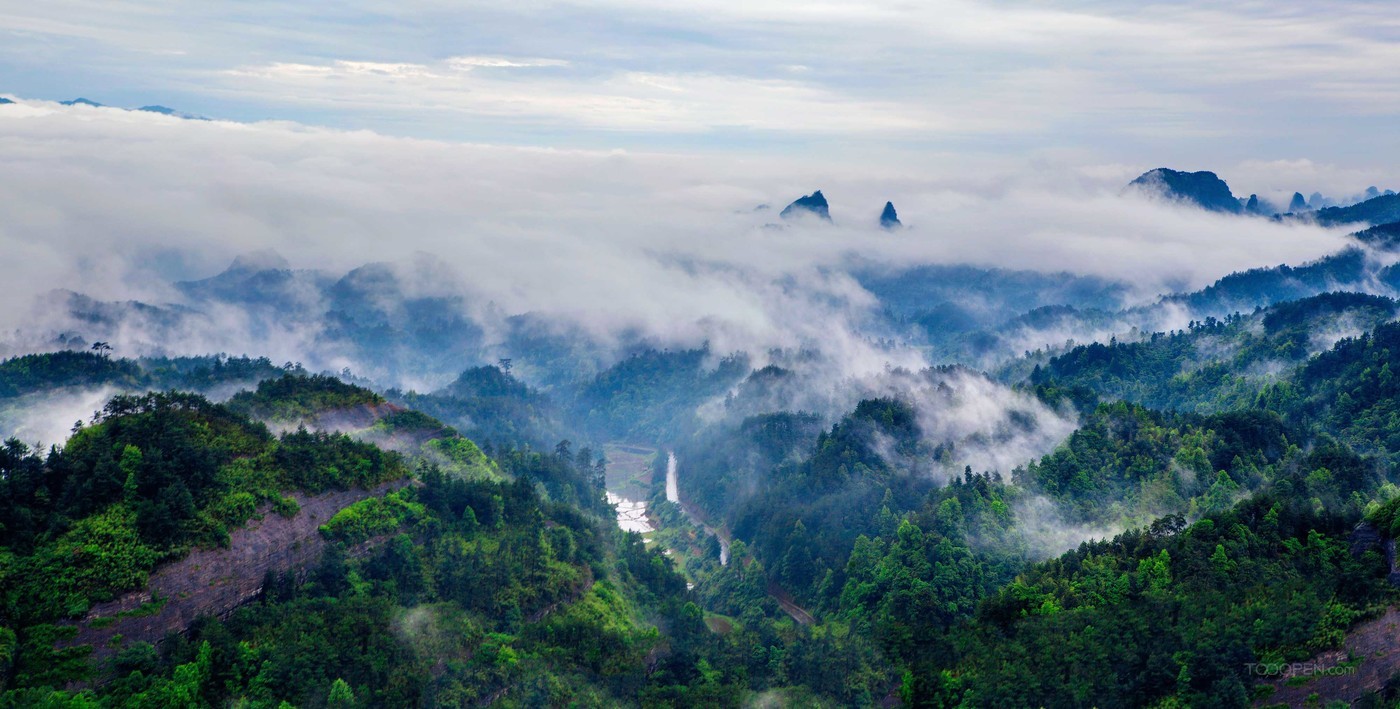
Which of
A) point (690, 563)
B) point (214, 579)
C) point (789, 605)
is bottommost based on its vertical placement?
point (690, 563)

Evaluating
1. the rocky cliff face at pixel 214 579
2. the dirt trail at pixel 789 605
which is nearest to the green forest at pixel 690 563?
the rocky cliff face at pixel 214 579

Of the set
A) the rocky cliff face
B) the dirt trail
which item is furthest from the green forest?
the dirt trail

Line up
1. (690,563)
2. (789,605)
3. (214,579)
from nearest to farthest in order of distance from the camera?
1. (214,579)
2. (789,605)
3. (690,563)

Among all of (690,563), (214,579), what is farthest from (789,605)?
(214,579)

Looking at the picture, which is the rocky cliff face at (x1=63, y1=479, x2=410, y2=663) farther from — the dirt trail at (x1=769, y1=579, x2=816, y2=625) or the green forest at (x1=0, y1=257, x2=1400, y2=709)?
the dirt trail at (x1=769, y1=579, x2=816, y2=625)

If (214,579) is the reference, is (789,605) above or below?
below

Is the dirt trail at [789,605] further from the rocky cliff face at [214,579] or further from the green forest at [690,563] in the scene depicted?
the rocky cliff face at [214,579]

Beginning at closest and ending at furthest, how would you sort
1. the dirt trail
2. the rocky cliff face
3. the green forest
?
the rocky cliff face < the green forest < the dirt trail

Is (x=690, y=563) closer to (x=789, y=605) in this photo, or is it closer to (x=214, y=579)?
(x=789, y=605)

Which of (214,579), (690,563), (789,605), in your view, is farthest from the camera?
(690,563)

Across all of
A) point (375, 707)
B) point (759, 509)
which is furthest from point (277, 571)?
point (759, 509)
